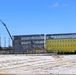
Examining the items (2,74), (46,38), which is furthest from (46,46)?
(2,74)

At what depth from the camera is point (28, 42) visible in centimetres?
15850

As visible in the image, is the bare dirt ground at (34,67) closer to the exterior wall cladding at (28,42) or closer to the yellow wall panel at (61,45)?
the yellow wall panel at (61,45)

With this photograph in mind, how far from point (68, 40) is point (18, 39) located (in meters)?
28.6

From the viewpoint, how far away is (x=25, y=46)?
518 feet

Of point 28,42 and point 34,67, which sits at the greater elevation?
point 28,42

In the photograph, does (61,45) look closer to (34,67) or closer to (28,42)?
(28,42)

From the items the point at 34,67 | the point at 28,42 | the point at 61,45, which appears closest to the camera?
the point at 34,67

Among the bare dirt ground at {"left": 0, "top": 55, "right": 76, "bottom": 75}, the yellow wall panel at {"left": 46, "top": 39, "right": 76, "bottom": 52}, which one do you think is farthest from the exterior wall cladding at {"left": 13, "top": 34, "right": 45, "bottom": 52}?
the bare dirt ground at {"left": 0, "top": 55, "right": 76, "bottom": 75}

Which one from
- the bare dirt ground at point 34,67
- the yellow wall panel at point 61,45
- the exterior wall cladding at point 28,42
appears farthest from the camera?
the exterior wall cladding at point 28,42

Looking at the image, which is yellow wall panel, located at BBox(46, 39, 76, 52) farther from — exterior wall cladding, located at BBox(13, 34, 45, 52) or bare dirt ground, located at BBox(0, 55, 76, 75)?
bare dirt ground, located at BBox(0, 55, 76, 75)

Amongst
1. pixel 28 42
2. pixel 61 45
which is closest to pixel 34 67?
pixel 61 45

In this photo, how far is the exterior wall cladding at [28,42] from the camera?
153750 millimetres

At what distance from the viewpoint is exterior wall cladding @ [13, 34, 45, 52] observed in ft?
504

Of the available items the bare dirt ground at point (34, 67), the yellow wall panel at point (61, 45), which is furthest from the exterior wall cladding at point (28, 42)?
the bare dirt ground at point (34, 67)
